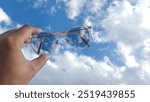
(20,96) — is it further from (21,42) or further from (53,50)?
(21,42)

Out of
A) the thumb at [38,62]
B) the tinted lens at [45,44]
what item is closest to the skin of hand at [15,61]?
the thumb at [38,62]

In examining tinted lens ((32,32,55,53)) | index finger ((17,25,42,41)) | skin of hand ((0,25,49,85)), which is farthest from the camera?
tinted lens ((32,32,55,53))

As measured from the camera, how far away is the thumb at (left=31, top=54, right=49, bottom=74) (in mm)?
2588

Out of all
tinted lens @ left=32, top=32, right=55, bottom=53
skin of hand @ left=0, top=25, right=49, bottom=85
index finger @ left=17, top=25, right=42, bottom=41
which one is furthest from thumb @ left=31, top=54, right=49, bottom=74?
tinted lens @ left=32, top=32, right=55, bottom=53

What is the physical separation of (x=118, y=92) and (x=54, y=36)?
4.67 ft

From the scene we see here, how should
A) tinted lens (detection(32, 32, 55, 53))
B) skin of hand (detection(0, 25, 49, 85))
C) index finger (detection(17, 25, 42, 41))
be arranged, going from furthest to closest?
tinted lens (detection(32, 32, 55, 53)), index finger (detection(17, 25, 42, 41)), skin of hand (detection(0, 25, 49, 85))

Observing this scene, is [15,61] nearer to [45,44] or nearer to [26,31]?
A: [26,31]

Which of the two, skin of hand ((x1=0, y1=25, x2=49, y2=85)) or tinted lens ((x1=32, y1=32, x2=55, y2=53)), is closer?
skin of hand ((x1=0, y1=25, x2=49, y2=85))

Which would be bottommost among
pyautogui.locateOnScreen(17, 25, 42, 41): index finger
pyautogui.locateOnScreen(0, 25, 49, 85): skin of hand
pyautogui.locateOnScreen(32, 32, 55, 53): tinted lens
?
pyautogui.locateOnScreen(0, 25, 49, 85): skin of hand

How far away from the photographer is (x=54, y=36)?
16.4ft

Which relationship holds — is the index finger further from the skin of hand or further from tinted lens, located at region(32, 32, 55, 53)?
tinted lens, located at region(32, 32, 55, 53)

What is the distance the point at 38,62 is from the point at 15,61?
24 cm

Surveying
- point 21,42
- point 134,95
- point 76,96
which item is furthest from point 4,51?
point 134,95

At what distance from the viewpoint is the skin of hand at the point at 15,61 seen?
242 cm
